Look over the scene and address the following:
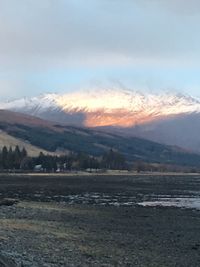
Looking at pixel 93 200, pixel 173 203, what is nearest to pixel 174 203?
pixel 173 203

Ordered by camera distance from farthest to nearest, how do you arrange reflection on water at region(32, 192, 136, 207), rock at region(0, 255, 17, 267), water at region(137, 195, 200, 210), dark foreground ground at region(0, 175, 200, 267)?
reflection on water at region(32, 192, 136, 207) → water at region(137, 195, 200, 210) → dark foreground ground at region(0, 175, 200, 267) → rock at region(0, 255, 17, 267)

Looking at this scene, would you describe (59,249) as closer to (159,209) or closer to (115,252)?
(115,252)

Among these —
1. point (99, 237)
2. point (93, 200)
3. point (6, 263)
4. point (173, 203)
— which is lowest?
point (99, 237)

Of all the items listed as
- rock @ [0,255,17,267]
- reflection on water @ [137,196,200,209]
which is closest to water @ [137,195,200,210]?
reflection on water @ [137,196,200,209]

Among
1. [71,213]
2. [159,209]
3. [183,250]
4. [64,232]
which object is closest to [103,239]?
[64,232]

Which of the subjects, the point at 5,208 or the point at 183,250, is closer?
the point at 183,250

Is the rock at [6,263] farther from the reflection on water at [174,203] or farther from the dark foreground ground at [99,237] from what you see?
the reflection on water at [174,203]

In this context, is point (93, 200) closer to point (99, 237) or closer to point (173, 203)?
point (173, 203)

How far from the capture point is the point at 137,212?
70562 millimetres

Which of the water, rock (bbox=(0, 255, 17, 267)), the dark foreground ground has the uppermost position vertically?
the water

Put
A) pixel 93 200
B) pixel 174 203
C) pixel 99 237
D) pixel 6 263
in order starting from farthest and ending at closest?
pixel 93 200, pixel 174 203, pixel 99 237, pixel 6 263

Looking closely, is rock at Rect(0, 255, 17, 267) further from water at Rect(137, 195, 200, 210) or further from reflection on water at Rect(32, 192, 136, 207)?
water at Rect(137, 195, 200, 210)

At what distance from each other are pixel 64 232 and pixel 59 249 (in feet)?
31.7

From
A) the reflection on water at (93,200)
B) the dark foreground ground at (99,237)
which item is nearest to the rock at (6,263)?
the dark foreground ground at (99,237)
